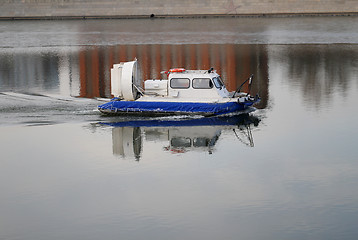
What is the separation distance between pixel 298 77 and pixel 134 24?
70750mm

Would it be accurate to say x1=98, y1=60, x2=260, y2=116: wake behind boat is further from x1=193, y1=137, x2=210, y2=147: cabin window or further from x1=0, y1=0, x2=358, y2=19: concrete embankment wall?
x1=0, y1=0, x2=358, y2=19: concrete embankment wall

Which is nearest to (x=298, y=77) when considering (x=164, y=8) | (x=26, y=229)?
(x=26, y=229)

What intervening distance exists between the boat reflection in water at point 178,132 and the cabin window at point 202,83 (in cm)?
181

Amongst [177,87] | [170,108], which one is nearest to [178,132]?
[170,108]

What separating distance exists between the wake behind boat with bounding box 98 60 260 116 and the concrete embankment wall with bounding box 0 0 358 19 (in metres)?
97.4

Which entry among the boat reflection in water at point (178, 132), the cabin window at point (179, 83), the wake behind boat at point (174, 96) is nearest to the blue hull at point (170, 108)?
the wake behind boat at point (174, 96)

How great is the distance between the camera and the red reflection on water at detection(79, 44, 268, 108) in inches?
2169

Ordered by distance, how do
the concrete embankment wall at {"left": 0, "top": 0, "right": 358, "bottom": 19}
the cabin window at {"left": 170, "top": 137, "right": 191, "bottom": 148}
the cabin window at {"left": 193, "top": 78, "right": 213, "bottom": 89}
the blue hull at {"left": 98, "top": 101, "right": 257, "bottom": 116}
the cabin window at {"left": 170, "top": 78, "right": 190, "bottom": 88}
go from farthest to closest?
the concrete embankment wall at {"left": 0, "top": 0, "right": 358, "bottom": 19}, the cabin window at {"left": 170, "top": 78, "right": 190, "bottom": 88}, the cabin window at {"left": 193, "top": 78, "right": 213, "bottom": 89}, the blue hull at {"left": 98, "top": 101, "right": 257, "bottom": 116}, the cabin window at {"left": 170, "top": 137, "right": 191, "bottom": 148}

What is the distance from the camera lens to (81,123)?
136 feet

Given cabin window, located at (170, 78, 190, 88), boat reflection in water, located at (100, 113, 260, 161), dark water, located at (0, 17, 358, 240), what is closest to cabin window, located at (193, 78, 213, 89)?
cabin window, located at (170, 78, 190, 88)

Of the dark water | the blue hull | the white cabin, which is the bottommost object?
the dark water

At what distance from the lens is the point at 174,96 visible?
42469mm

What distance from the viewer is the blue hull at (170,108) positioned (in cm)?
4169

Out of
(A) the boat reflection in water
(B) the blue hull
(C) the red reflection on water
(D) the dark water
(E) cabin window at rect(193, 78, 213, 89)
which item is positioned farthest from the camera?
(C) the red reflection on water
